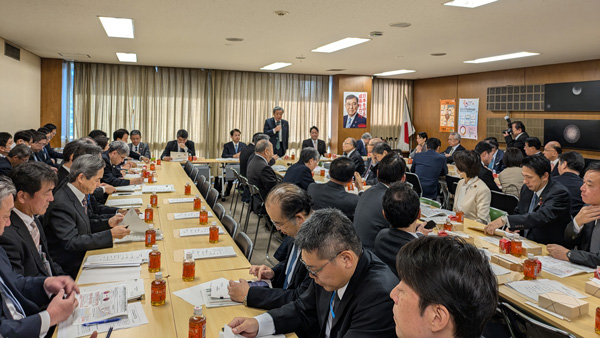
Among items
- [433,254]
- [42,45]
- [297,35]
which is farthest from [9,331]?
[42,45]

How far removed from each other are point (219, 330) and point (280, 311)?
29cm

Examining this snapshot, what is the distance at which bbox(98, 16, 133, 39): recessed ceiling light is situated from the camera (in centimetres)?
568

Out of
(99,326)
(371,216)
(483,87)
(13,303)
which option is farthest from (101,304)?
(483,87)

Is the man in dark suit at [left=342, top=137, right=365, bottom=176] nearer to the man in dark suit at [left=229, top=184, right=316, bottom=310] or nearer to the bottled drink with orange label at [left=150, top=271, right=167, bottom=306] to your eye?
the man in dark suit at [left=229, top=184, right=316, bottom=310]

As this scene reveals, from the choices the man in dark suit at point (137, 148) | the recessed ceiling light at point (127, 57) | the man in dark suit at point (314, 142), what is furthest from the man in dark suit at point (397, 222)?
the man in dark suit at point (314, 142)

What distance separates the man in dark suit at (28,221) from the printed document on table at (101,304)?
18.7 inches

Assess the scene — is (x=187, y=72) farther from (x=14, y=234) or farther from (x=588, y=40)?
(x=14, y=234)

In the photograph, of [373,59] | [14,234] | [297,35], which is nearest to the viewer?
[14,234]

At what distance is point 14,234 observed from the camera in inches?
97.1

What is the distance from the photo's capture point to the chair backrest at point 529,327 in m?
1.92

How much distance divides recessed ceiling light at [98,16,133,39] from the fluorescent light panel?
3068mm

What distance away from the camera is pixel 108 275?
2.64 m

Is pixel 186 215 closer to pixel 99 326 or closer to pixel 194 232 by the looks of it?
pixel 194 232

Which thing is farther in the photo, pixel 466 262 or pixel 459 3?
pixel 459 3
